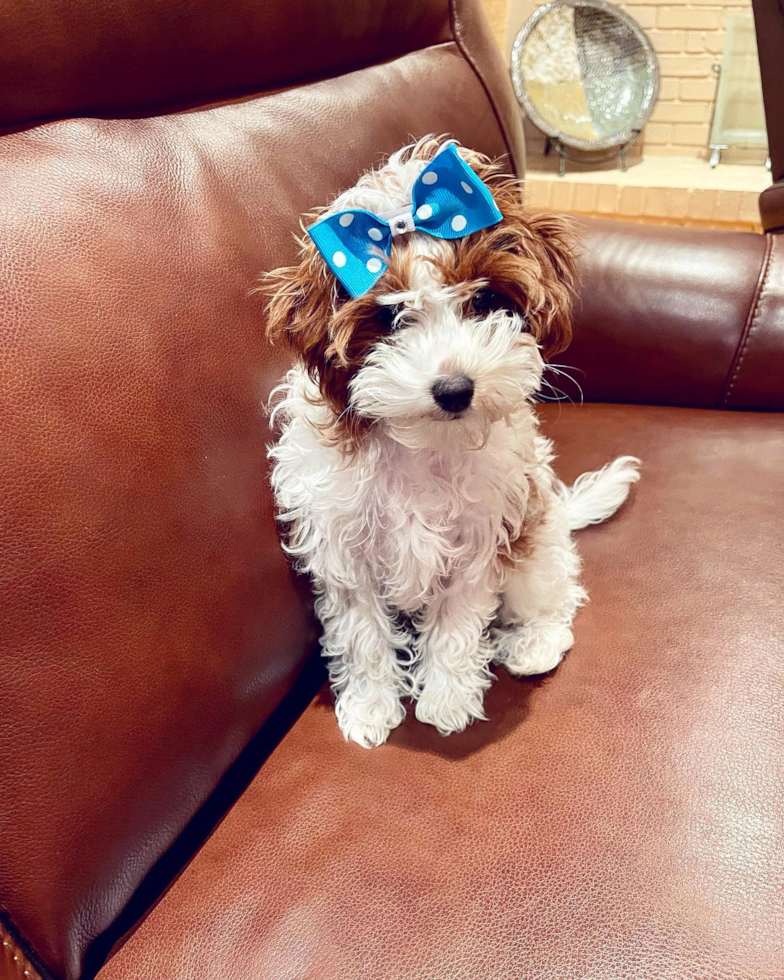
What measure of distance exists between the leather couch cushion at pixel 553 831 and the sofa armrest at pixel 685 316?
1.43 ft

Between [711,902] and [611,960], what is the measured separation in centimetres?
12

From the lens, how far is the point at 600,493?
1213mm

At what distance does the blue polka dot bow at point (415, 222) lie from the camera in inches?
29.3

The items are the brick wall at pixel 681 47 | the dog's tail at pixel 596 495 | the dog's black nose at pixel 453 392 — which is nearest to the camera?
the dog's black nose at pixel 453 392

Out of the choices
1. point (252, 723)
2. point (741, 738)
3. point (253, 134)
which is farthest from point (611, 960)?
point (253, 134)

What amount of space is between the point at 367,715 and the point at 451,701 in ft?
0.35

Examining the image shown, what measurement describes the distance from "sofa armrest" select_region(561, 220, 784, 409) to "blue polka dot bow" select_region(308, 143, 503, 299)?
655 millimetres

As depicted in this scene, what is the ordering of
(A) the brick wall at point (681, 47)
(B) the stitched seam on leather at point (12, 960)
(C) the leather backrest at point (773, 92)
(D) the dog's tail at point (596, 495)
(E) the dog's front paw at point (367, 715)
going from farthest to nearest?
(A) the brick wall at point (681, 47)
(C) the leather backrest at point (773, 92)
(D) the dog's tail at point (596, 495)
(E) the dog's front paw at point (367, 715)
(B) the stitched seam on leather at point (12, 960)

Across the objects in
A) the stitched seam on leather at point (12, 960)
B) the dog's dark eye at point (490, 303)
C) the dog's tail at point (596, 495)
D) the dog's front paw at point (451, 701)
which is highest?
the dog's dark eye at point (490, 303)

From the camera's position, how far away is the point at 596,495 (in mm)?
1212

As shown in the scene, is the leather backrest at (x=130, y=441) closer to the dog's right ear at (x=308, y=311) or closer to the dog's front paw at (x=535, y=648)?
the dog's right ear at (x=308, y=311)

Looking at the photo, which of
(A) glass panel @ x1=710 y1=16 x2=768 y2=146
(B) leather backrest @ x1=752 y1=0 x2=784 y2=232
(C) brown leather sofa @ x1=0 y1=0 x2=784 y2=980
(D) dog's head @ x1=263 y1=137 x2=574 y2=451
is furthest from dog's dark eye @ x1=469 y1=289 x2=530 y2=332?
(A) glass panel @ x1=710 y1=16 x2=768 y2=146

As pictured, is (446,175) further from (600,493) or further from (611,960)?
(611,960)

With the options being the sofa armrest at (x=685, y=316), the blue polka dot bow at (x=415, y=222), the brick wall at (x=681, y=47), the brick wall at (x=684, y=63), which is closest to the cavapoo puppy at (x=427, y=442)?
the blue polka dot bow at (x=415, y=222)
